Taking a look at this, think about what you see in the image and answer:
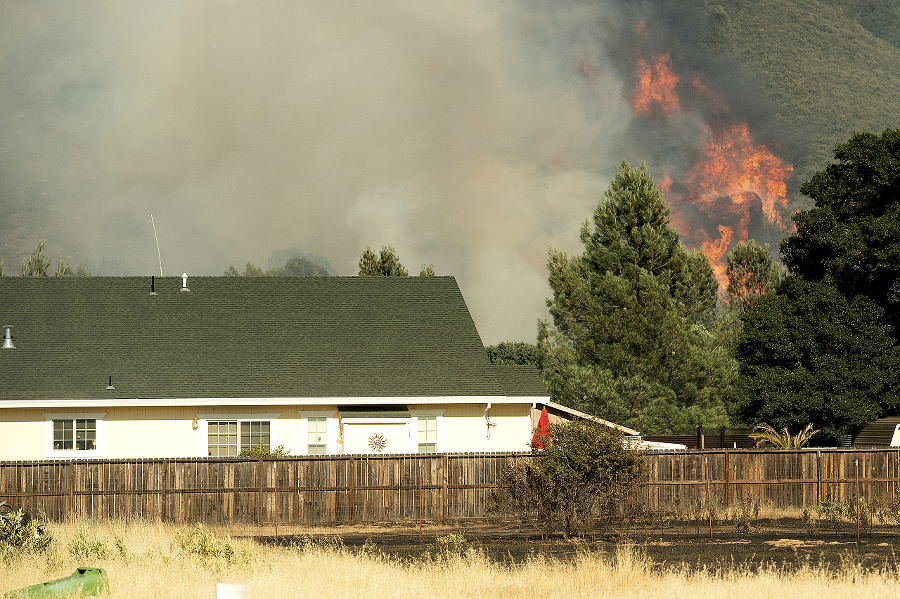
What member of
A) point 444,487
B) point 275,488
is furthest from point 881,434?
point 275,488

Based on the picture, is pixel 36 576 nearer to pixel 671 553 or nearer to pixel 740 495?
pixel 671 553

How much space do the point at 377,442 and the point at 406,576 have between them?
13.1 metres

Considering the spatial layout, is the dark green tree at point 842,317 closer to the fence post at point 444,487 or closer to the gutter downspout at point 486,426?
the gutter downspout at point 486,426

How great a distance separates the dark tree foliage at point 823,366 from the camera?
39125 millimetres

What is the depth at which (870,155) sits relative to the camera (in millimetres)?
40219

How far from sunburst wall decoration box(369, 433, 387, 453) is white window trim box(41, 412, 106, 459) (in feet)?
23.9

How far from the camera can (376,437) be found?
29500 millimetres

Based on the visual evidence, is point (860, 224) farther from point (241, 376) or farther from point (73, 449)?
point (73, 449)

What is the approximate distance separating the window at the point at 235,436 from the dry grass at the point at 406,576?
385 inches

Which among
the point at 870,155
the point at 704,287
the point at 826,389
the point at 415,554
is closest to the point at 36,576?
the point at 415,554

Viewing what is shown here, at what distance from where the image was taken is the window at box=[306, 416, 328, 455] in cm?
2941

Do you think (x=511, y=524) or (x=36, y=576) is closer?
(x=36, y=576)

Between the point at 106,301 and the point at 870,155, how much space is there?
2811 centimetres

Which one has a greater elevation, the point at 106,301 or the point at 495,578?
the point at 106,301
